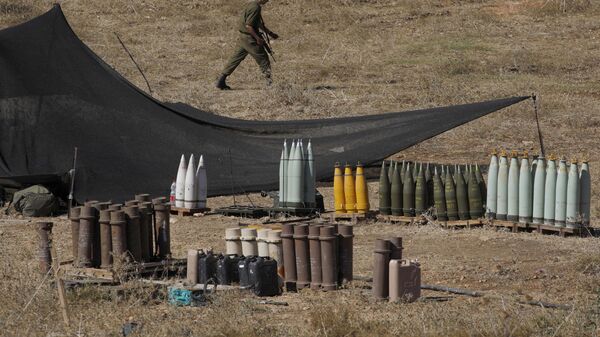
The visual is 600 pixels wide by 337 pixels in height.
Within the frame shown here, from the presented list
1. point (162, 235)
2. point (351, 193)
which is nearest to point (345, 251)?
point (162, 235)

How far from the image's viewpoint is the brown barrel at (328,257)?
368 inches

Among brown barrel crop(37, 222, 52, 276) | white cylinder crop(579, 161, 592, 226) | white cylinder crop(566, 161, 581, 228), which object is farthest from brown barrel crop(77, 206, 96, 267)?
white cylinder crop(579, 161, 592, 226)

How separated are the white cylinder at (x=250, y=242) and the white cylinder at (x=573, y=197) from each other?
3.37 metres

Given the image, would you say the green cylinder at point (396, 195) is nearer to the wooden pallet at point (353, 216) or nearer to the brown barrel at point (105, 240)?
the wooden pallet at point (353, 216)

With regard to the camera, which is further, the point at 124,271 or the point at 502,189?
the point at 502,189

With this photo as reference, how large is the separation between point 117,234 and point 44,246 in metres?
0.57

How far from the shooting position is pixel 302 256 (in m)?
9.51

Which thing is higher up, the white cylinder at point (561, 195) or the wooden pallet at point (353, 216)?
the white cylinder at point (561, 195)

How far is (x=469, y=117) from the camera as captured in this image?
567 inches

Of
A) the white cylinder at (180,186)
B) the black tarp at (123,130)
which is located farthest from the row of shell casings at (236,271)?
the black tarp at (123,130)

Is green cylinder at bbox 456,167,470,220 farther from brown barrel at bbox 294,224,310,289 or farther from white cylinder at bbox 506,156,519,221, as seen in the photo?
brown barrel at bbox 294,224,310,289

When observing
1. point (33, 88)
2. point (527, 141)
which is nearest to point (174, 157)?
point (33, 88)

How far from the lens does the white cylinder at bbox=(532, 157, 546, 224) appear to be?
471 inches

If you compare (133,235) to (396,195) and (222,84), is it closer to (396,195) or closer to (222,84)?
(396,195)
